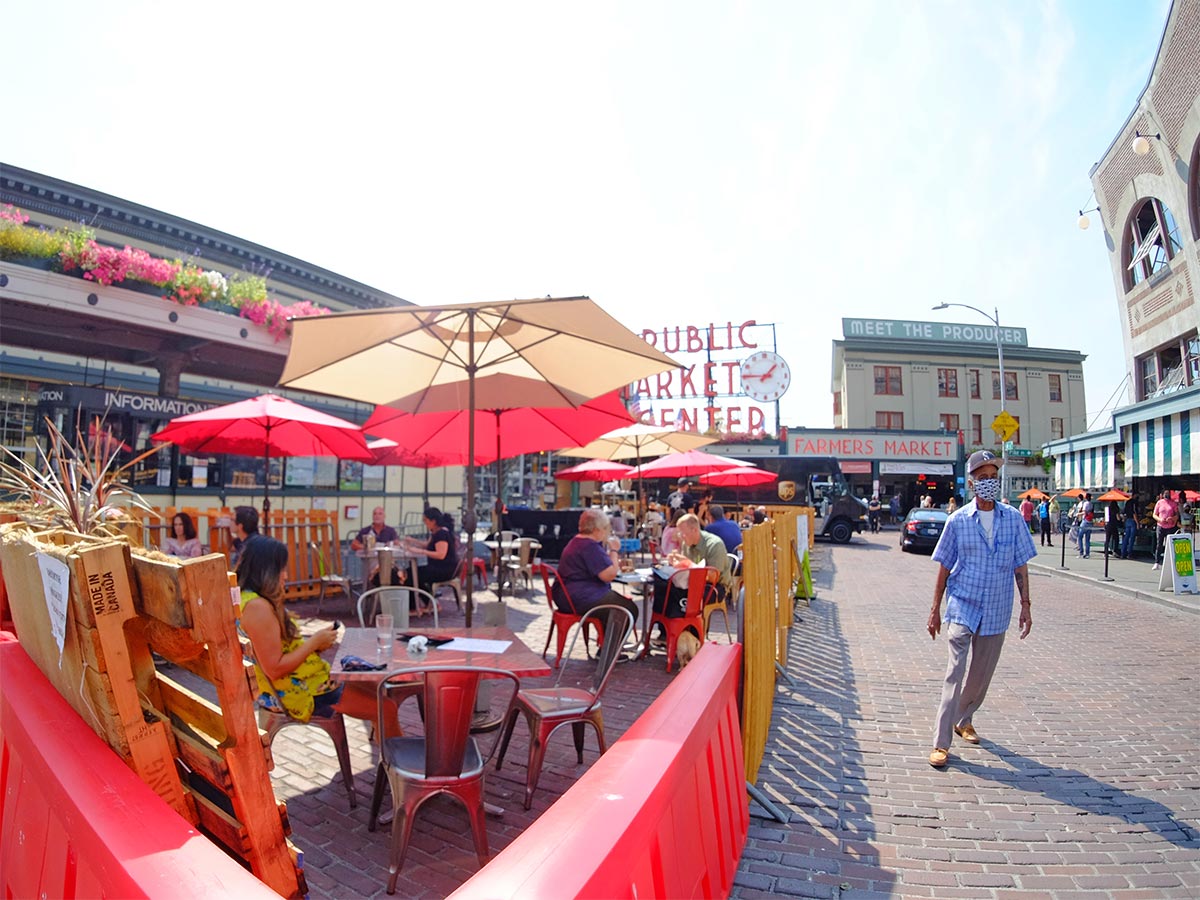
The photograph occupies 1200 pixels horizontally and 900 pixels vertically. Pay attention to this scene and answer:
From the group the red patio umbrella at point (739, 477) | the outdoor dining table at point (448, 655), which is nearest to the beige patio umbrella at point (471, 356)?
the outdoor dining table at point (448, 655)

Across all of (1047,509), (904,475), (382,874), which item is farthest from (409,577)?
(904,475)

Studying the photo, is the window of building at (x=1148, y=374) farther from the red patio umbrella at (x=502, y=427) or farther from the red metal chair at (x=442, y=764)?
the red metal chair at (x=442, y=764)

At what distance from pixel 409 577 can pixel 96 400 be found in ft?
18.2

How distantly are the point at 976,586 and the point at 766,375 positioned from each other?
3255cm

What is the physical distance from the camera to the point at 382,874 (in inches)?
130

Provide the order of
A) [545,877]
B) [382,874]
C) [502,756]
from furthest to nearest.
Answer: [502,756], [382,874], [545,877]

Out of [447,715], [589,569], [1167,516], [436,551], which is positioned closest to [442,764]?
[447,715]

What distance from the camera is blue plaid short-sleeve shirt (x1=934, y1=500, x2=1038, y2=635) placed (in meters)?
4.91

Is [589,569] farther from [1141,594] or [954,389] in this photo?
[954,389]

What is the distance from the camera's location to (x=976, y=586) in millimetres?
4938

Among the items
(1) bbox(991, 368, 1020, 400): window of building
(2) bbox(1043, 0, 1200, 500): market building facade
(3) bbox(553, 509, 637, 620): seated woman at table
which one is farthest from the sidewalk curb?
(1) bbox(991, 368, 1020, 400): window of building

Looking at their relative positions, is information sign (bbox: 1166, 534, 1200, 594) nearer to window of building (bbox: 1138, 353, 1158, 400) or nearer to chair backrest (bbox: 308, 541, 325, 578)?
chair backrest (bbox: 308, 541, 325, 578)

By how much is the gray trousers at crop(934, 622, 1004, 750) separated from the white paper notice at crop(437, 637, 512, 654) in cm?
307

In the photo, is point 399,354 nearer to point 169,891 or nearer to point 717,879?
point 717,879
